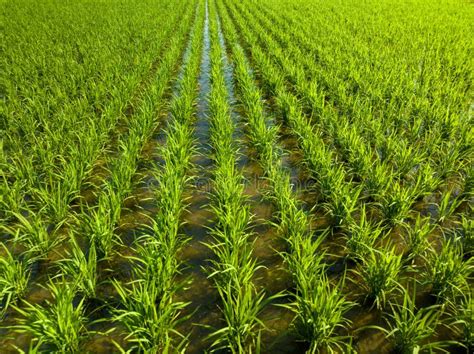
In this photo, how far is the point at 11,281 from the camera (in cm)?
266

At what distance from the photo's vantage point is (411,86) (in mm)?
6289

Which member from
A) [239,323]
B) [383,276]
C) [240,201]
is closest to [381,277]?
[383,276]

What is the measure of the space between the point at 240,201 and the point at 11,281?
221cm

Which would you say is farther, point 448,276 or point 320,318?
point 448,276

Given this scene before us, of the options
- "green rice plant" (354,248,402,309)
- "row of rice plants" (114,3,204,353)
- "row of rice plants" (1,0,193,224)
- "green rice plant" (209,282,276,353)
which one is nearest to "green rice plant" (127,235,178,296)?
"row of rice plants" (114,3,204,353)

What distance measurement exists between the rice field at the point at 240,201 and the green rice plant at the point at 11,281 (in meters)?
0.02

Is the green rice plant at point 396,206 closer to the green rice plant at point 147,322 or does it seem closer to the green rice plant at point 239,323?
the green rice plant at point 239,323

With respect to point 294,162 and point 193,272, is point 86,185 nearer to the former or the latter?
point 193,272

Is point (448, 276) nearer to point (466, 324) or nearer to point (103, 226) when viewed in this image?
point (466, 324)

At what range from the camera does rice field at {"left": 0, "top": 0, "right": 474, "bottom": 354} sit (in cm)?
245

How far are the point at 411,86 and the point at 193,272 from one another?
5.60 m

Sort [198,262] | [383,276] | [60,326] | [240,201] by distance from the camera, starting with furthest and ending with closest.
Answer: [240,201] < [198,262] < [383,276] < [60,326]

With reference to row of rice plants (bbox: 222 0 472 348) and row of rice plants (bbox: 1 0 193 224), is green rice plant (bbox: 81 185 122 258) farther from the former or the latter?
row of rice plants (bbox: 222 0 472 348)

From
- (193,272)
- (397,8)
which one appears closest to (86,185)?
(193,272)
